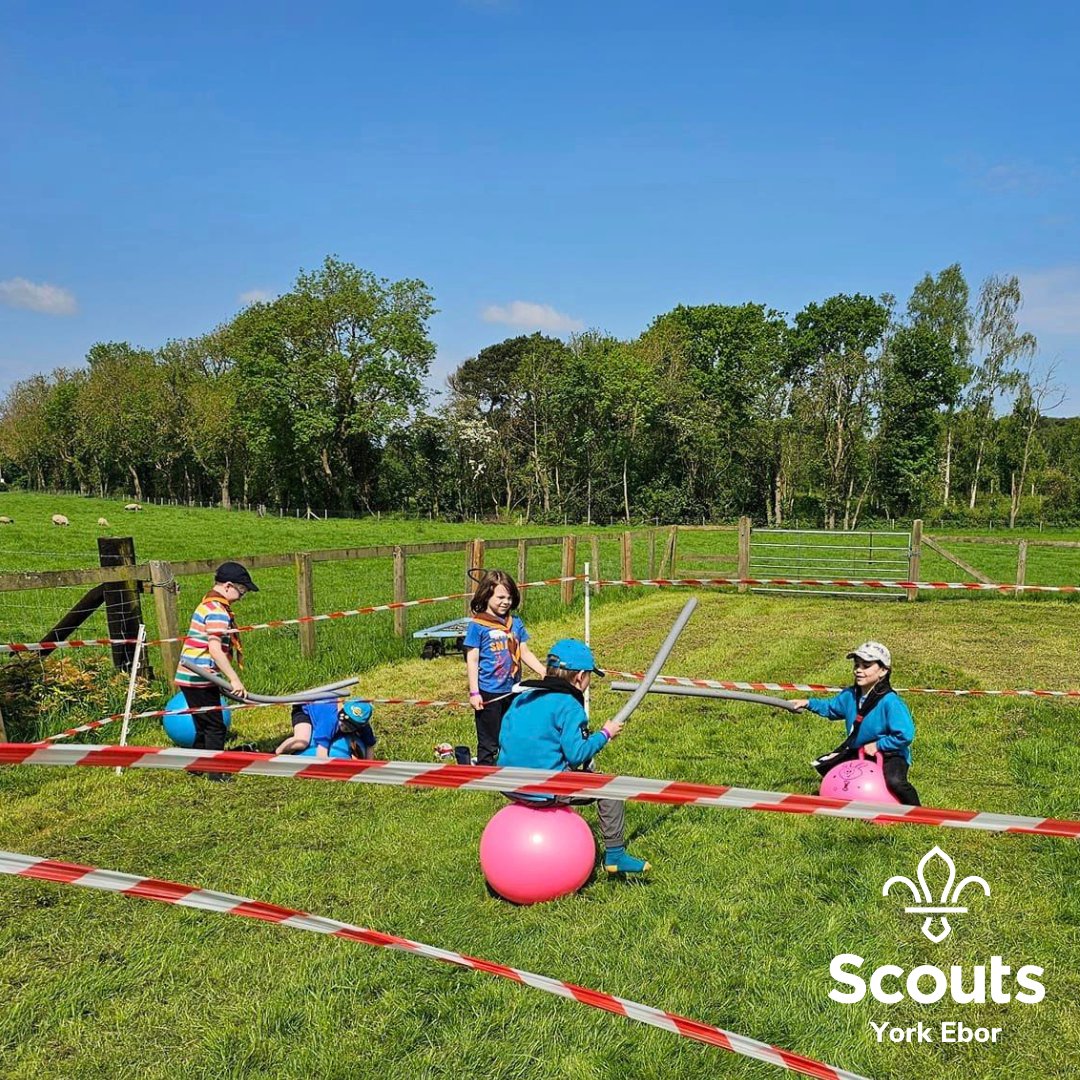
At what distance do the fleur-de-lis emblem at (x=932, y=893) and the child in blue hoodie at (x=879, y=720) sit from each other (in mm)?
375

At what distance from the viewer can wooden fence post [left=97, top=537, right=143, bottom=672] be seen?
800cm

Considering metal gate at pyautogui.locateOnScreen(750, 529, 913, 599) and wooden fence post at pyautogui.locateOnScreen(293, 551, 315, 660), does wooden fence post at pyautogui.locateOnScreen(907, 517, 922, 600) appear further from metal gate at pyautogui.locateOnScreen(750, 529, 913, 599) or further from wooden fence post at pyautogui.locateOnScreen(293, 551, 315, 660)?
wooden fence post at pyautogui.locateOnScreen(293, 551, 315, 660)

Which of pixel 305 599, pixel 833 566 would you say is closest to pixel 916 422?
pixel 833 566

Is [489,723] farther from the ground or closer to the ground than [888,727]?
closer to the ground

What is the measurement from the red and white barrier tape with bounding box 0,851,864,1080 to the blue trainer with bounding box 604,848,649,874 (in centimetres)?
111

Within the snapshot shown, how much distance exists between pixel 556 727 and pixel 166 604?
5.26 metres

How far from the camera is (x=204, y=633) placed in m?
6.58

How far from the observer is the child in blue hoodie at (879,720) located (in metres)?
5.26

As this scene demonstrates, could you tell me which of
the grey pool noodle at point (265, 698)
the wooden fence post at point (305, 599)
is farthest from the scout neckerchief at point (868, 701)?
the wooden fence post at point (305, 599)

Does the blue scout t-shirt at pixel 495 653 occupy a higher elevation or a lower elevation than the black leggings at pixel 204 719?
higher

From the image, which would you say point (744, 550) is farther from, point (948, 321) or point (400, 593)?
point (948, 321)

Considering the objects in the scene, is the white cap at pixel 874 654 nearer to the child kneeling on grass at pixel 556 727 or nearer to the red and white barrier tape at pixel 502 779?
the child kneeling on grass at pixel 556 727

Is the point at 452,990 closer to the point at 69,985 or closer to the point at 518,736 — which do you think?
the point at 518,736

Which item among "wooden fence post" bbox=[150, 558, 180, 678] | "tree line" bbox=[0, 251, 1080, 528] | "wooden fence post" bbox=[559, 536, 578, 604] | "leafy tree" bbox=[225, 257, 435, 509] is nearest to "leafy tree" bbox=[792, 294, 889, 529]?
"tree line" bbox=[0, 251, 1080, 528]
